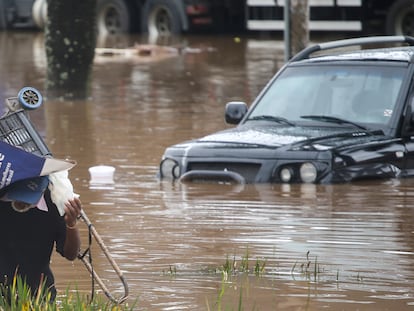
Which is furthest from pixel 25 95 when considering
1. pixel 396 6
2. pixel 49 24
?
pixel 396 6

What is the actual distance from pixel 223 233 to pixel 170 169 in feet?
7.02

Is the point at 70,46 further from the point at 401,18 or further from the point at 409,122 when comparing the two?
the point at 401,18

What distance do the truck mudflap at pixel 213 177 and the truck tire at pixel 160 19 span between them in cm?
2043

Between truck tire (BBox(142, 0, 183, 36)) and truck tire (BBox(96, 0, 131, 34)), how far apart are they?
0.49 m

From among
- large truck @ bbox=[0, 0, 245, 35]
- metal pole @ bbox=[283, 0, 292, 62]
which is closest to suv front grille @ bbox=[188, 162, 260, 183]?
metal pole @ bbox=[283, 0, 292, 62]

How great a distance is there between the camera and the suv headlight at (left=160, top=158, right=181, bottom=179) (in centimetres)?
1165

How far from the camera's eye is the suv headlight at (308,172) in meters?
11.0

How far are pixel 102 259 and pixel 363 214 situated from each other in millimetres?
2417

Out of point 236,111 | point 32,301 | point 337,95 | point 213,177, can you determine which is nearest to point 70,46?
point 236,111

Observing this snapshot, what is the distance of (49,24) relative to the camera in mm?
19703

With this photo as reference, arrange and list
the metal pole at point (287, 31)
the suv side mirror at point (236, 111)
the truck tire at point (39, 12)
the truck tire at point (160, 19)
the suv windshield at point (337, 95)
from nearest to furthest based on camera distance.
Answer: the suv windshield at point (337, 95)
the suv side mirror at point (236, 111)
the metal pole at point (287, 31)
the truck tire at point (160, 19)
the truck tire at point (39, 12)

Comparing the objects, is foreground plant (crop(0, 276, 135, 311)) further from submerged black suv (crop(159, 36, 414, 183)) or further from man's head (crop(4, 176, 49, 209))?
submerged black suv (crop(159, 36, 414, 183))

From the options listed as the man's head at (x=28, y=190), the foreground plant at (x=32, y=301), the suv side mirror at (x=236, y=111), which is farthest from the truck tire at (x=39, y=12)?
the man's head at (x=28, y=190)

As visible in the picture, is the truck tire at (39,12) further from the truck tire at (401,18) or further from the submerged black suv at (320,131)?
the submerged black suv at (320,131)
